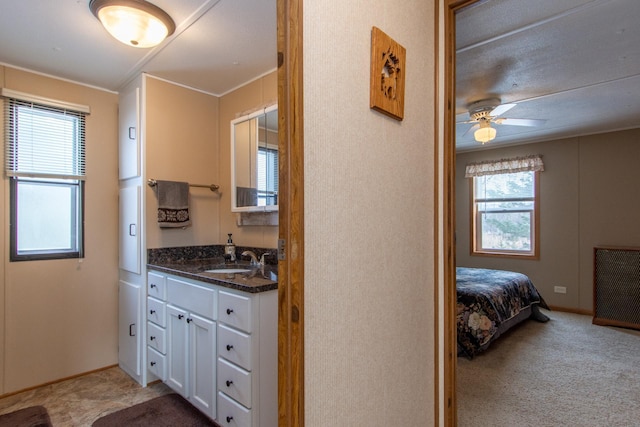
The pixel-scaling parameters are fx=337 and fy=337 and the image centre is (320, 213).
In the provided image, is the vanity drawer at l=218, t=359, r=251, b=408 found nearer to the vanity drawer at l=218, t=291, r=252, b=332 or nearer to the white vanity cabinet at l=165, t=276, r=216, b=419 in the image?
the white vanity cabinet at l=165, t=276, r=216, b=419

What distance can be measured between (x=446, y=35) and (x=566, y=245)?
434 cm

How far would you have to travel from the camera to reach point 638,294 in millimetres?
Result: 3895

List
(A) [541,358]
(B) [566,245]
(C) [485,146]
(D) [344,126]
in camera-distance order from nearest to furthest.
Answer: (D) [344,126] → (A) [541,358] → (B) [566,245] → (C) [485,146]

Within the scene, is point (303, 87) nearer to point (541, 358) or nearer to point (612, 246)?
point (541, 358)

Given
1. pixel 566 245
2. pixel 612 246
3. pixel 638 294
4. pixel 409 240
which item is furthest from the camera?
pixel 566 245

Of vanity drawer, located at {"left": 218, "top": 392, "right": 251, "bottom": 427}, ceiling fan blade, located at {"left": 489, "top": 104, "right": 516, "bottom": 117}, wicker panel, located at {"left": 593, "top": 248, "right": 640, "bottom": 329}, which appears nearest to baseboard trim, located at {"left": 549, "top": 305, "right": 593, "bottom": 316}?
wicker panel, located at {"left": 593, "top": 248, "right": 640, "bottom": 329}

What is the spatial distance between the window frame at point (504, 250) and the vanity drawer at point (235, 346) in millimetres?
4731

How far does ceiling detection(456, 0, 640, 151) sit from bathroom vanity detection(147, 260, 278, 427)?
195 cm

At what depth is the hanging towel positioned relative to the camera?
2.68 meters

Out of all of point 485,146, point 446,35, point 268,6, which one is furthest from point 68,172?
point 485,146

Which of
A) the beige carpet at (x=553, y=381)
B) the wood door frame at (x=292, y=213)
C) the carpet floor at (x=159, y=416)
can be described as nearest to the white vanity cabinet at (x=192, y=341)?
the carpet floor at (x=159, y=416)

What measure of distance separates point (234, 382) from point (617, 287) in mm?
4607

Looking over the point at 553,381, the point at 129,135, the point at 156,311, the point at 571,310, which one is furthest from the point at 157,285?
the point at 571,310

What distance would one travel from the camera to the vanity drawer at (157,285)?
8.00 ft
